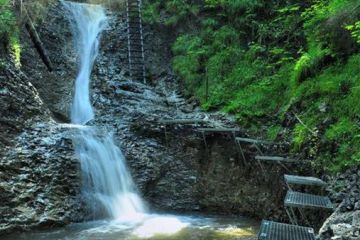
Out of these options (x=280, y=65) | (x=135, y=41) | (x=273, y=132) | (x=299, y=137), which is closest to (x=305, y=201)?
(x=299, y=137)

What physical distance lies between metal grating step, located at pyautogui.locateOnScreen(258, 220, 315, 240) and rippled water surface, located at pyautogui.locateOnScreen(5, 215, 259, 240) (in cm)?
272

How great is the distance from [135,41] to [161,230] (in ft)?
30.5

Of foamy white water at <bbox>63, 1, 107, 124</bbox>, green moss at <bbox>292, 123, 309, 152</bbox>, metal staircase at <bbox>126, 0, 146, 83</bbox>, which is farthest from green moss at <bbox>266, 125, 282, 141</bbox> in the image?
metal staircase at <bbox>126, 0, 146, 83</bbox>

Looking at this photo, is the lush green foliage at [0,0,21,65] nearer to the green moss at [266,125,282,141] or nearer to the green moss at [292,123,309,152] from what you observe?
the green moss at [266,125,282,141]

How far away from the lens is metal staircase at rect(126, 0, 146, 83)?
14.9 meters

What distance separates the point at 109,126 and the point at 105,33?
19.2 ft

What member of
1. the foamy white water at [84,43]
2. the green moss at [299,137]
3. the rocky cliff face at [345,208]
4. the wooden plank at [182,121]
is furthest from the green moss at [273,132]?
the foamy white water at [84,43]

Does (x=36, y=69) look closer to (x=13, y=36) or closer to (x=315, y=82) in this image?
(x=13, y=36)

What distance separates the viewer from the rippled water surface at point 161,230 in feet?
25.6

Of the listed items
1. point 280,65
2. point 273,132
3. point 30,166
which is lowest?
point 30,166

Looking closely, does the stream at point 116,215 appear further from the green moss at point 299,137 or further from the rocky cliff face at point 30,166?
the green moss at point 299,137

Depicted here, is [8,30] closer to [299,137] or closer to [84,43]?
[84,43]

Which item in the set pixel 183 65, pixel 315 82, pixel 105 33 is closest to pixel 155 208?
pixel 315 82

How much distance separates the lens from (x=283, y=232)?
4.99m
